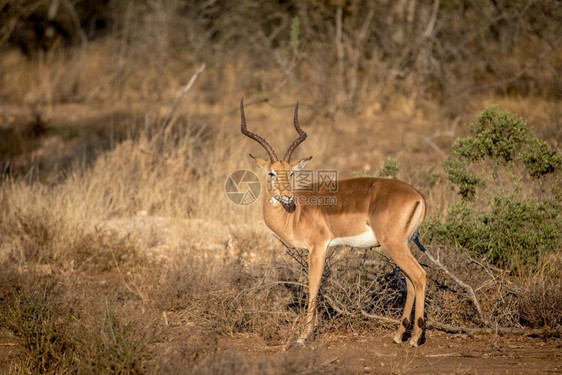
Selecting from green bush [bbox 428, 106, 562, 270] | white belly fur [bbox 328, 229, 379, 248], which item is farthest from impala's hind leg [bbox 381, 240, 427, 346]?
green bush [bbox 428, 106, 562, 270]

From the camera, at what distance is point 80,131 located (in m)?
14.4

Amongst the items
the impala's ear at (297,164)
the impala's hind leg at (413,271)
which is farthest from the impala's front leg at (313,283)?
the impala's ear at (297,164)

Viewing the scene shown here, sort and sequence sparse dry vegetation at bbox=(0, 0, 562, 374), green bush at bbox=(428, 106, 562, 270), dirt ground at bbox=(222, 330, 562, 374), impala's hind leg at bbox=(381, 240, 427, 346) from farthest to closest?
green bush at bbox=(428, 106, 562, 270)
sparse dry vegetation at bbox=(0, 0, 562, 374)
impala's hind leg at bbox=(381, 240, 427, 346)
dirt ground at bbox=(222, 330, 562, 374)

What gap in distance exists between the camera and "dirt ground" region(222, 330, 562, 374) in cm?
525

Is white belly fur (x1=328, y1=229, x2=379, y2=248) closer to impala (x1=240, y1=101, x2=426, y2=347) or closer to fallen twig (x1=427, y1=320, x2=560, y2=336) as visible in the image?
impala (x1=240, y1=101, x2=426, y2=347)

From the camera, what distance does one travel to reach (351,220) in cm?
589

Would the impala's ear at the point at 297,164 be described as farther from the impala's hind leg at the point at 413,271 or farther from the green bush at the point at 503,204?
the green bush at the point at 503,204

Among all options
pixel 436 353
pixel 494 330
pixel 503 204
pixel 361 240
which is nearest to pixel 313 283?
pixel 361 240

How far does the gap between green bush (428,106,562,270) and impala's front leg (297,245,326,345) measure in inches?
74.6

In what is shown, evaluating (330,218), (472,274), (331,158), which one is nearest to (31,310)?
(330,218)

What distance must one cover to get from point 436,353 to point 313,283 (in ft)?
4.07

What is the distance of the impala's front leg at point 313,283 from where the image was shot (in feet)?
19.3

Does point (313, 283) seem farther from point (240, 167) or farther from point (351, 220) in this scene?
point (240, 167)

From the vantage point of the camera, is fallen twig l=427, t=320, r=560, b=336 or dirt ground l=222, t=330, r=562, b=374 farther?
fallen twig l=427, t=320, r=560, b=336
